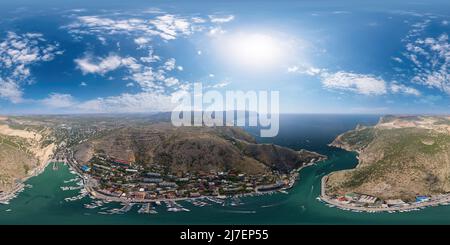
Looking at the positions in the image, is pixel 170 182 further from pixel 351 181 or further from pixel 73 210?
pixel 351 181

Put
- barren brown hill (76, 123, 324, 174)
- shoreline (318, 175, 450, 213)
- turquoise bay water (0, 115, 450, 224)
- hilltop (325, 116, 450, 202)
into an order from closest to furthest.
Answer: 1. turquoise bay water (0, 115, 450, 224)
2. barren brown hill (76, 123, 324, 174)
3. shoreline (318, 175, 450, 213)
4. hilltop (325, 116, 450, 202)

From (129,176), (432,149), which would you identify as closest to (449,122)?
(432,149)

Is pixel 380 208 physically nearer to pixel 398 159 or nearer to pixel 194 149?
pixel 398 159

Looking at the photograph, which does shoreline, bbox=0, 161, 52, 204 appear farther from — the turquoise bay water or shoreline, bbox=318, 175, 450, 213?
shoreline, bbox=318, 175, 450, 213

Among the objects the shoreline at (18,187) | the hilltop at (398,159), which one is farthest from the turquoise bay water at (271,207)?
the hilltop at (398,159)

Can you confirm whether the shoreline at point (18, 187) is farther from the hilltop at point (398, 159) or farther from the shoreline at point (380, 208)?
the hilltop at point (398, 159)

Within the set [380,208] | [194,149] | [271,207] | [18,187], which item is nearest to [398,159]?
[380,208]

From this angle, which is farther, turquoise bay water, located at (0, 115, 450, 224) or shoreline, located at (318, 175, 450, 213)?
shoreline, located at (318, 175, 450, 213)

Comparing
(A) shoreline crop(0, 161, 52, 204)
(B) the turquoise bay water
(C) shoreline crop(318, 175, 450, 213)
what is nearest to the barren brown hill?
(B) the turquoise bay water
